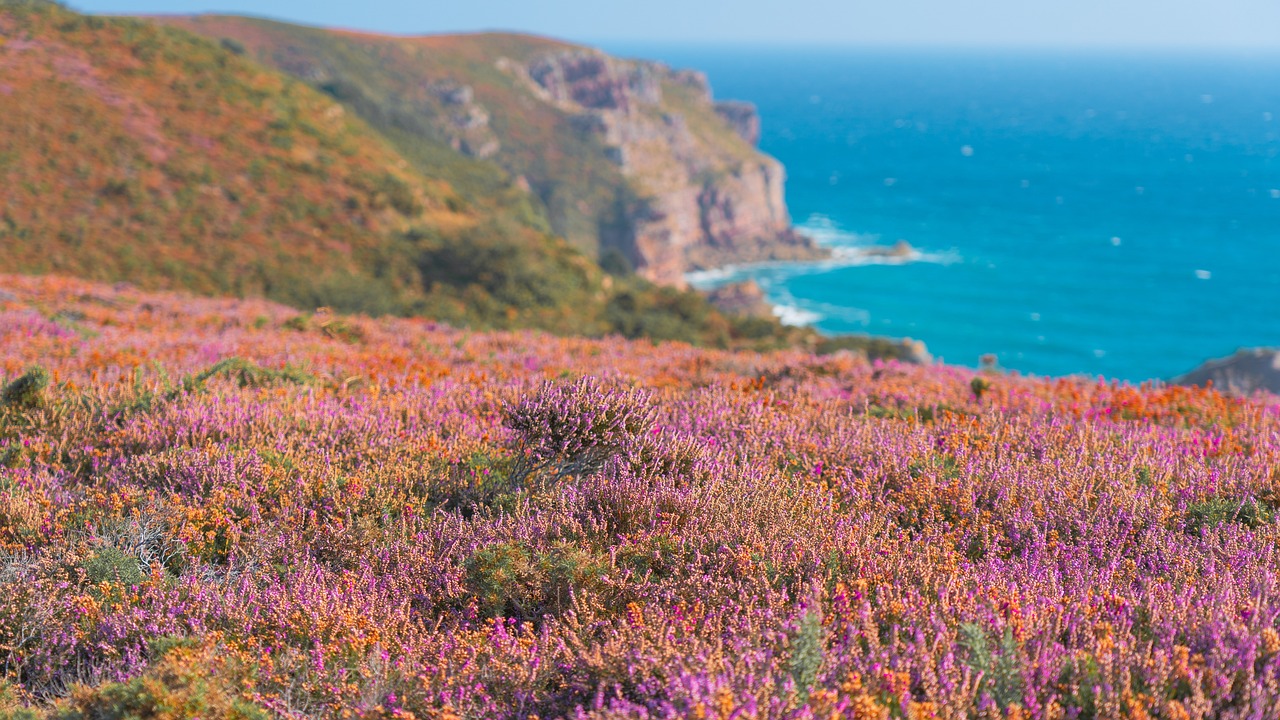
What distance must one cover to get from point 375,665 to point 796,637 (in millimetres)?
1669

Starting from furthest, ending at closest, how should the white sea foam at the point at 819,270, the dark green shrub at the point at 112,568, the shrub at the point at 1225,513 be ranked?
the white sea foam at the point at 819,270, the shrub at the point at 1225,513, the dark green shrub at the point at 112,568

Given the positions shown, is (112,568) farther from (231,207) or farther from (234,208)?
(231,207)

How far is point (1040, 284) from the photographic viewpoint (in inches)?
3903

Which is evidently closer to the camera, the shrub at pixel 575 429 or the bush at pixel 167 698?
the bush at pixel 167 698

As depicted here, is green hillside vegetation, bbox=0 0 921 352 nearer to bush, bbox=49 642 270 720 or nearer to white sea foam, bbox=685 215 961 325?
bush, bbox=49 642 270 720

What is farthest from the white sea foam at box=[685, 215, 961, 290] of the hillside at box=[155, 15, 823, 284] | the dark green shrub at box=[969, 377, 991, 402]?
the dark green shrub at box=[969, 377, 991, 402]

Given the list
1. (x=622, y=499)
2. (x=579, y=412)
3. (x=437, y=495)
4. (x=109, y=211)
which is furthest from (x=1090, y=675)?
(x=109, y=211)

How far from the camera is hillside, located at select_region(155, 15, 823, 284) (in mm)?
107188

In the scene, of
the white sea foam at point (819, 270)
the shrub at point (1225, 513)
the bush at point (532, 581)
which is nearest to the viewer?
the bush at point (532, 581)

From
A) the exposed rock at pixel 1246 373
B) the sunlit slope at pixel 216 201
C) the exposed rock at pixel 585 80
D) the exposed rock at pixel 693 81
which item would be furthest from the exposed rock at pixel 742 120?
the exposed rock at pixel 1246 373

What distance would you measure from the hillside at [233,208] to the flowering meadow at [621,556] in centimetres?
2162

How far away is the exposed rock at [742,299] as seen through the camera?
8400 centimetres

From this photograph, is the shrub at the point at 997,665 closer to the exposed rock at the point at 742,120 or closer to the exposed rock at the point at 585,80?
the exposed rock at the point at 585,80

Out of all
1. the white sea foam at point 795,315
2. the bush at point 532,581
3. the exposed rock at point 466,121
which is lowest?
the white sea foam at point 795,315
